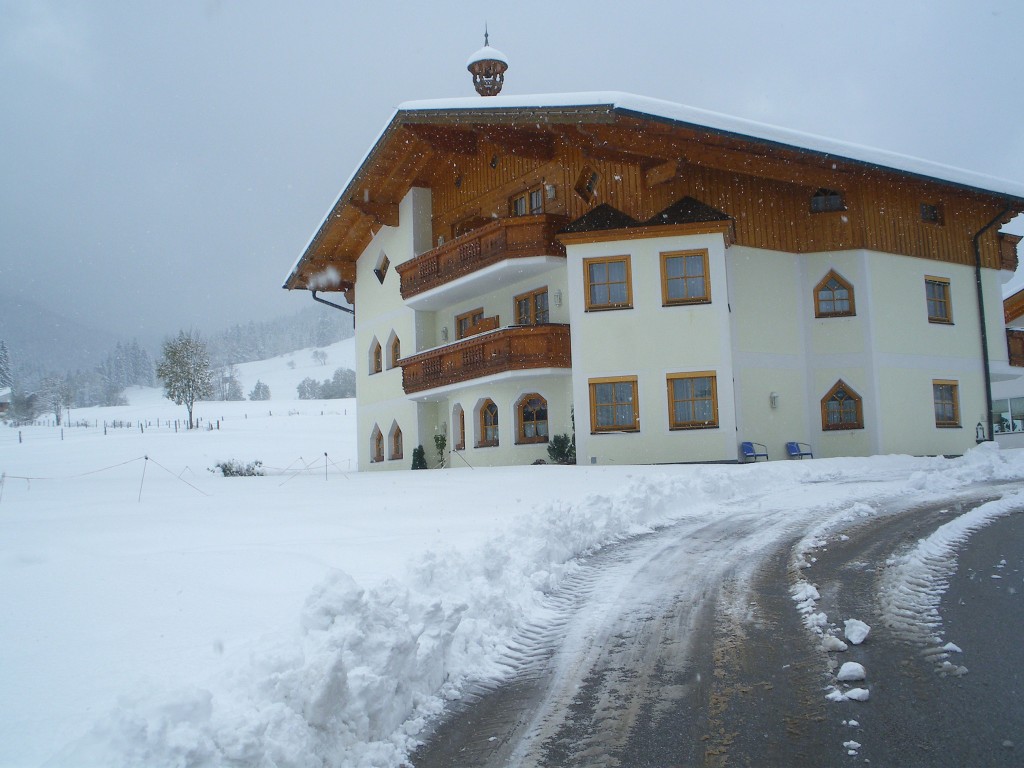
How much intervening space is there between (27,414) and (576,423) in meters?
93.1

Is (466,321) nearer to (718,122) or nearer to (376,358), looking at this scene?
(376,358)

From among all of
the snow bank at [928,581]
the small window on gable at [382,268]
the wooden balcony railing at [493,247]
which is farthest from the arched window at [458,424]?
the snow bank at [928,581]

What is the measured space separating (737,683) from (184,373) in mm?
79670

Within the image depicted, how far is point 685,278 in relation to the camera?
2036 centimetres

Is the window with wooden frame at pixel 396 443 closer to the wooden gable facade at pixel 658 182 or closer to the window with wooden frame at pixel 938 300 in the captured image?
the wooden gable facade at pixel 658 182

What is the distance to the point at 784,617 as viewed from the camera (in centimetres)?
580

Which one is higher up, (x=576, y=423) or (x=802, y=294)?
(x=802, y=294)

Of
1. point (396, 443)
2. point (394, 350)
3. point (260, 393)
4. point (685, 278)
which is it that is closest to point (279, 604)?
point (685, 278)

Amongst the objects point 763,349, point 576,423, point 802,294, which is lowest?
point 576,423

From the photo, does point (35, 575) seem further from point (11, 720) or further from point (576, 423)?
point (576, 423)

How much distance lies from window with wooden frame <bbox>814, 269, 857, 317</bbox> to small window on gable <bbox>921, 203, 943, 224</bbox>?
3.64 meters

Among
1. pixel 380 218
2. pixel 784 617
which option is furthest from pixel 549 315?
pixel 784 617

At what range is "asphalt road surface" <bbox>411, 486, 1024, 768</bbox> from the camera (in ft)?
12.3

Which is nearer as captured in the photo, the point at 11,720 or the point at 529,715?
the point at 11,720
